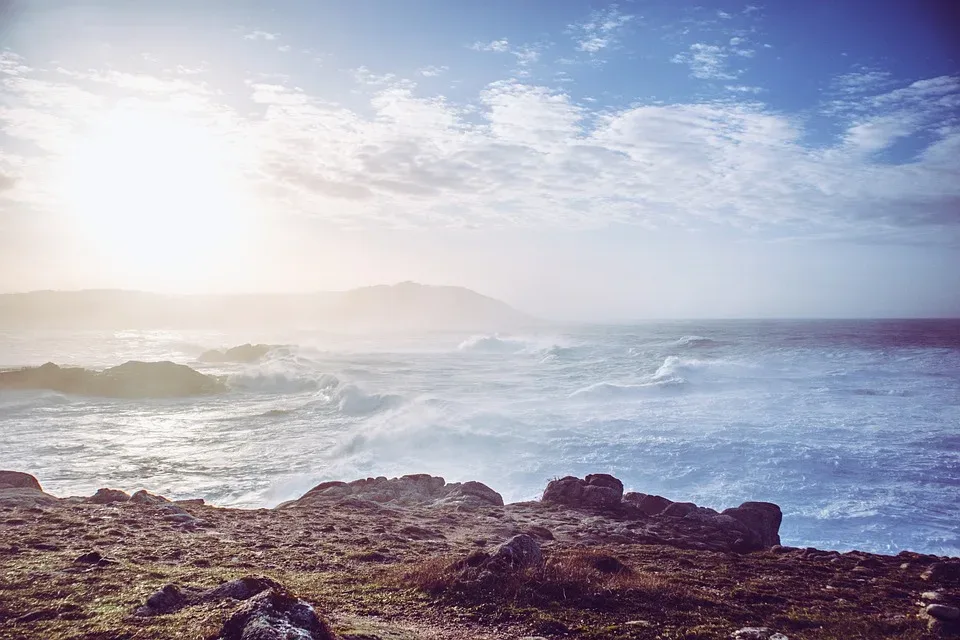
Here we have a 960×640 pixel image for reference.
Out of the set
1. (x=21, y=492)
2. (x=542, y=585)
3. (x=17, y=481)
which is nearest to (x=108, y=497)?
(x=21, y=492)

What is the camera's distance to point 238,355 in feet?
223

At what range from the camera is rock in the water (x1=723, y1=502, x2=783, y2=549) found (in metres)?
14.1

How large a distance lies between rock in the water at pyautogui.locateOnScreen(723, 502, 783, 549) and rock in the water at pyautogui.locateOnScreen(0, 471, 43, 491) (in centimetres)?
2055

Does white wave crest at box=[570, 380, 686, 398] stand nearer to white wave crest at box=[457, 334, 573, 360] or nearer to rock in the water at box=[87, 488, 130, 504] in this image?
rock in the water at box=[87, 488, 130, 504]

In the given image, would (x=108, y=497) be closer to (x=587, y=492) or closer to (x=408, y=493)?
(x=408, y=493)

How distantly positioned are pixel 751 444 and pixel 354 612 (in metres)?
22.4

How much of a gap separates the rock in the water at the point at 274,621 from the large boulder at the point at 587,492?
40.8 ft

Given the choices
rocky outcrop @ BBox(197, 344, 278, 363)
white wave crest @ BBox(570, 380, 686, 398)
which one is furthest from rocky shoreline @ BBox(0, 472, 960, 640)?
rocky outcrop @ BBox(197, 344, 278, 363)

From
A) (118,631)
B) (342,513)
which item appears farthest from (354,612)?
(342,513)

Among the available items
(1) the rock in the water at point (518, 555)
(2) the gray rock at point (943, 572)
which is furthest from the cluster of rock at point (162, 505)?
(2) the gray rock at point (943, 572)

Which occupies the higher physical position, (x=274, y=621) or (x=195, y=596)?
(x=274, y=621)

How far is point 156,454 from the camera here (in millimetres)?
24797

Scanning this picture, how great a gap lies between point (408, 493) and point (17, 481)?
477 inches

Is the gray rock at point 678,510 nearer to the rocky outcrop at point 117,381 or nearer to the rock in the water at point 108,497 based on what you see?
the rock in the water at point 108,497
